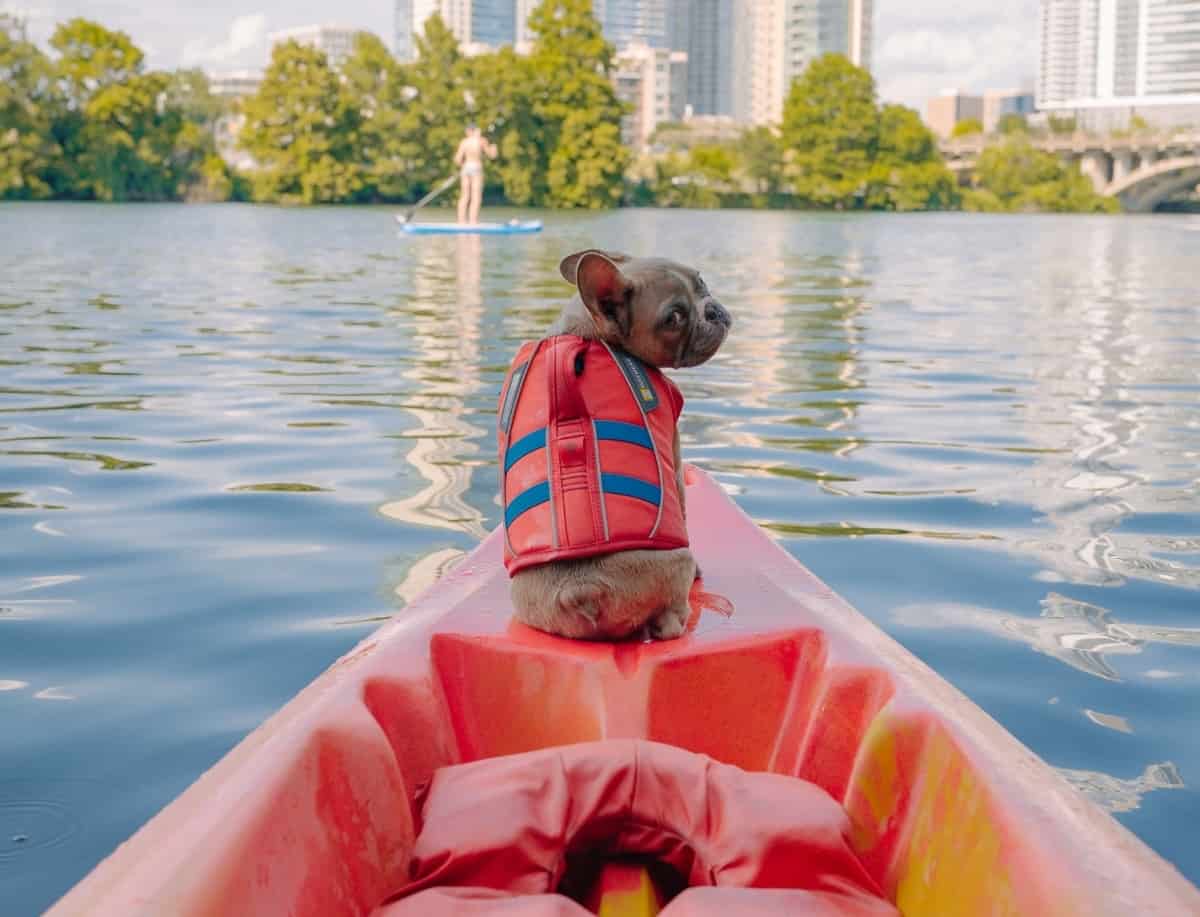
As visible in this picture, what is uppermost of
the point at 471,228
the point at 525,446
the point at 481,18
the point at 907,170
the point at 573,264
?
the point at 481,18

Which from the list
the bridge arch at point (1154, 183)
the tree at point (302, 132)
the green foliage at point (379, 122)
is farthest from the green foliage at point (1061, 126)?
the tree at point (302, 132)

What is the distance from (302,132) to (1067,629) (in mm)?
60221

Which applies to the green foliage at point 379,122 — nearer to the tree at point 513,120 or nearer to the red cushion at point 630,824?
the tree at point 513,120

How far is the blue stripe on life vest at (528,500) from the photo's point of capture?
2.80 metres

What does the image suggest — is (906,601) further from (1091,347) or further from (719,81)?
(719,81)

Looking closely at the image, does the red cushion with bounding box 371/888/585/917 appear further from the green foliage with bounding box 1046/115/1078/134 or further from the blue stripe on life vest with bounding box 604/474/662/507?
the green foliage with bounding box 1046/115/1078/134

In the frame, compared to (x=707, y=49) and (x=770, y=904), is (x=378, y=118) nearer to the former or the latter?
(x=770, y=904)

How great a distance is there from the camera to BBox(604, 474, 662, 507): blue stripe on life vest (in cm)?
278

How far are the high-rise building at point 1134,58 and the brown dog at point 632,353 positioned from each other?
128 m

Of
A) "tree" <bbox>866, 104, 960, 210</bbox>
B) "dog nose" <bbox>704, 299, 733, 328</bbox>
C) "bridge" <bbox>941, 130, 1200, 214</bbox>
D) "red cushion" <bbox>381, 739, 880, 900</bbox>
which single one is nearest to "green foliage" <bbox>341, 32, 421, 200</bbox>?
"tree" <bbox>866, 104, 960, 210</bbox>

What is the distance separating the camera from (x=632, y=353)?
9.53ft

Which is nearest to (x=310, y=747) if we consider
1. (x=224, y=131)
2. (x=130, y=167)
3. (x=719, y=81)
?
(x=130, y=167)

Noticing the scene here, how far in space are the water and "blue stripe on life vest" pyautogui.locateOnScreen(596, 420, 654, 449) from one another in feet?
3.87

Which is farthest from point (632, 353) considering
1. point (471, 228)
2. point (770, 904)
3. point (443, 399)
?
point (471, 228)
